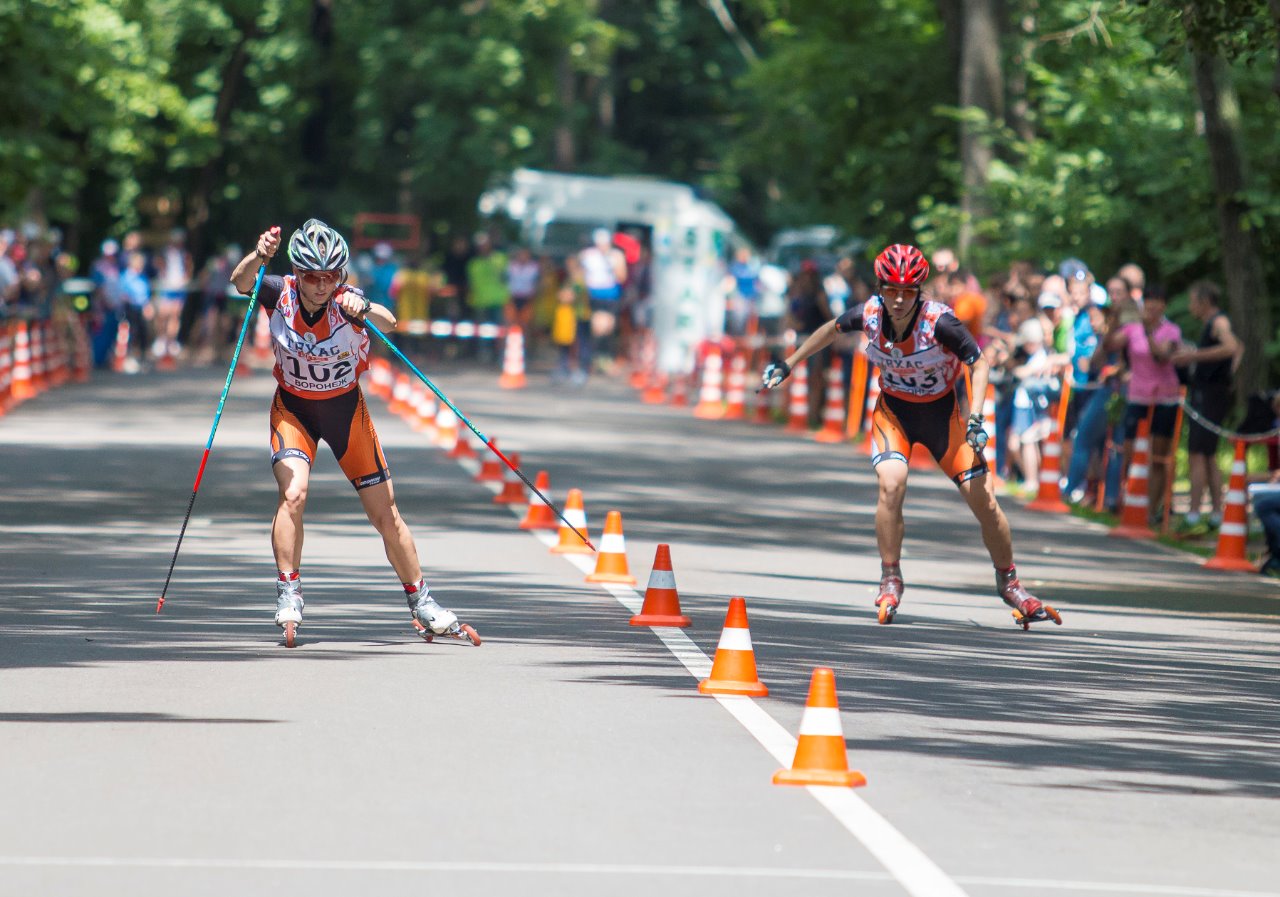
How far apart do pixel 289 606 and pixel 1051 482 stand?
11.1 meters

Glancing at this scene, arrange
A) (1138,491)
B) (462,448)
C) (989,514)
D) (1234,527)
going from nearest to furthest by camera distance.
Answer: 1. (989,514)
2. (1234,527)
3. (1138,491)
4. (462,448)

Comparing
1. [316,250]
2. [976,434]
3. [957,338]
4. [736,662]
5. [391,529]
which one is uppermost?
[316,250]

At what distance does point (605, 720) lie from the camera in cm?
904

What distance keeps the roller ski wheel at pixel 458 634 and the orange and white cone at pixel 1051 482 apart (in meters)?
10.2

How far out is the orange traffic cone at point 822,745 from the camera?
25.6ft

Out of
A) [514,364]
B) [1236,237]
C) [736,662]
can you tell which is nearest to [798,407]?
[1236,237]

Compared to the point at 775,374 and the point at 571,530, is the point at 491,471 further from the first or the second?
the point at 775,374

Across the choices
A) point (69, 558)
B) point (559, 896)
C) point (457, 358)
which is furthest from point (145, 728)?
point (457, 358)

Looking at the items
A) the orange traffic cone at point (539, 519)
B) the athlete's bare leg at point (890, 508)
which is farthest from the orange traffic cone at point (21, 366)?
the athlete's bare leg at point (890, 508)

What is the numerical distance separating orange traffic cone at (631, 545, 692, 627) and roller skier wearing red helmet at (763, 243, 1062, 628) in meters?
1.20

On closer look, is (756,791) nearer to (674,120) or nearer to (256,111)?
(256,111)

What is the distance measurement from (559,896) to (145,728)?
2.86 m

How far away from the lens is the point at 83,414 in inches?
1129

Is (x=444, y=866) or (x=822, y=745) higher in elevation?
(x=822, y=745)
